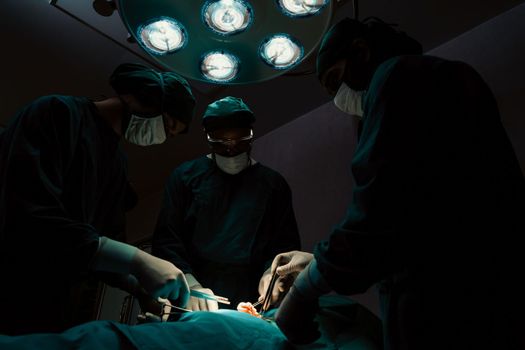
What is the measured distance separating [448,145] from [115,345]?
1013mm

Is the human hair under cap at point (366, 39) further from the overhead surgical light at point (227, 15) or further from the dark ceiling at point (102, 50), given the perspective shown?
the dark ceiling at point (102, 50)

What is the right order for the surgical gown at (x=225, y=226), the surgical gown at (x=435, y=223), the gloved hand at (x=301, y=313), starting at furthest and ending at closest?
the surgical gown at (x=225, y=226)
the gloved hand at (x=301, y=313)
the surgical gown at (x=435, y=223)

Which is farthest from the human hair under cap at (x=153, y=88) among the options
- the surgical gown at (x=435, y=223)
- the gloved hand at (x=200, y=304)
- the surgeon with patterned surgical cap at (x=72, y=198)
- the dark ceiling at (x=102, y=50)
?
the surgical gown at (x=435, y=223)

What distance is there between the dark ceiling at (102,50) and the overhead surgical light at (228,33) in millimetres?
786

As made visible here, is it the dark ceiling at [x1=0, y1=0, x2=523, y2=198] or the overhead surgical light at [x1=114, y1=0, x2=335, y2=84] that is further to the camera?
the dark ceiling at [x1=0, y1=0, x2=523, y2=198]

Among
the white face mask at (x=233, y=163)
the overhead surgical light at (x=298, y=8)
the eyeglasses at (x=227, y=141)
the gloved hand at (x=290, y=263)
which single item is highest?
the overhead surgical light at (x=298, y=8)

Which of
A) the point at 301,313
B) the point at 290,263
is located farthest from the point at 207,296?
the point at 301,313

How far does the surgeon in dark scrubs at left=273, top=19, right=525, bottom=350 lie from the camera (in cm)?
114

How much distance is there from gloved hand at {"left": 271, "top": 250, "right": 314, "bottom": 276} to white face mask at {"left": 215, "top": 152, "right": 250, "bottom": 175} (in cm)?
62

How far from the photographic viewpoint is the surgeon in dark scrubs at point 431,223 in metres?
1.14

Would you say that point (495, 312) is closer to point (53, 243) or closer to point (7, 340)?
point (7, 340)

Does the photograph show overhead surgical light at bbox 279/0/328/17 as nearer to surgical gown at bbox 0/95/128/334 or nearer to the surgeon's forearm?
surgical gown at bbox 0/95/128/334

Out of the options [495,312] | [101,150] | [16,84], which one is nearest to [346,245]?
[495,312]

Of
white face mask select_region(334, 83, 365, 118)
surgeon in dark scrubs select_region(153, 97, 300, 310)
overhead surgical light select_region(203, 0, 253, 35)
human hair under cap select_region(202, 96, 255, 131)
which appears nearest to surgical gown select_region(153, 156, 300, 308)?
surgeon in dark scrubs select_region(153, 97, 300, 310)
